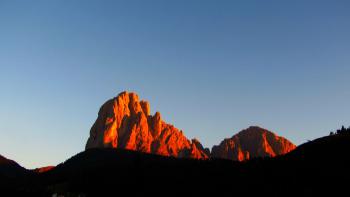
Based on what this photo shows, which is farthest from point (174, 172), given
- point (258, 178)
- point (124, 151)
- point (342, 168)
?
point (124, 151)

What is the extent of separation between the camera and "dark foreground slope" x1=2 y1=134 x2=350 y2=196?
66.2 metres

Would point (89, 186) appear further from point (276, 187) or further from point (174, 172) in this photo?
point (276, 187)

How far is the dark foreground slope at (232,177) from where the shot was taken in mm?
66188

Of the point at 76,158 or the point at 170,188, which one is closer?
the point at 170,188

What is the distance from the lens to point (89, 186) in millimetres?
118750

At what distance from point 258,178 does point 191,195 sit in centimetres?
1555

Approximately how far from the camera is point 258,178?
81750 millimetres

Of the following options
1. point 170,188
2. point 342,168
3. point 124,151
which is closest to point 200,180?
point 170,188

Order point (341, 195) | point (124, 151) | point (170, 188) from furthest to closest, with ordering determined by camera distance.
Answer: point (124, 151), point (170, 188), point (341, 195)

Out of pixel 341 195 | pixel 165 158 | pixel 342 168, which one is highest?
pixel 165 158

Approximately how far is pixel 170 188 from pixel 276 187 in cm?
3477

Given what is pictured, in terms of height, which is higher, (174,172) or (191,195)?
(174,172)

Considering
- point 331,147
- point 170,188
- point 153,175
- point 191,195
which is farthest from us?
point 153,175

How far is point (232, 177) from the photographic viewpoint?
302 feet
